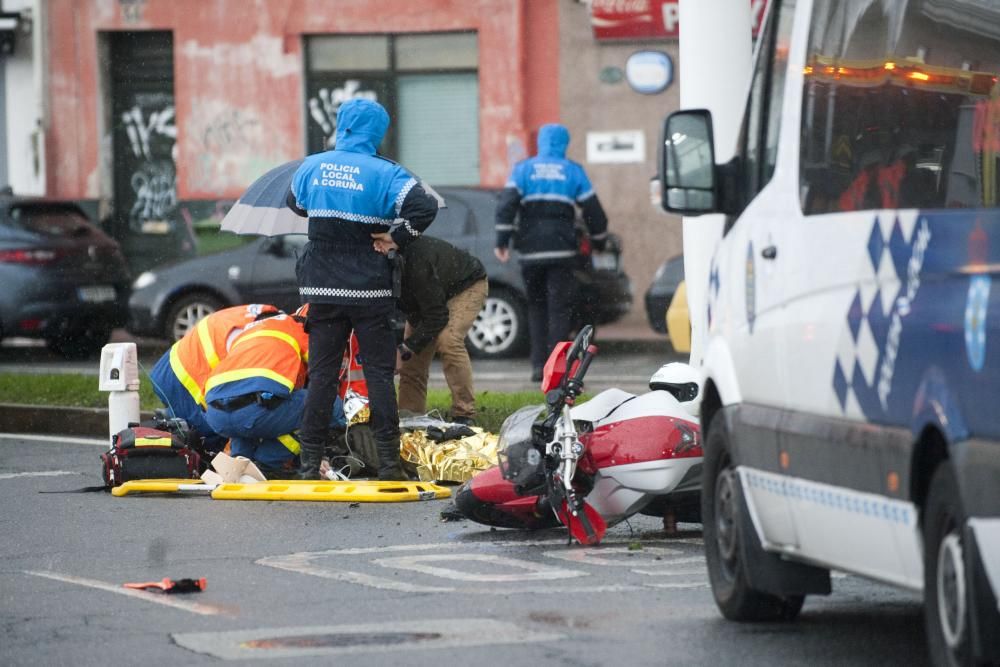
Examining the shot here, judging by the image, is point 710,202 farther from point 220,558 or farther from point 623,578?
point 220,558

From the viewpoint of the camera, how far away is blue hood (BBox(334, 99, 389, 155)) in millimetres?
10133

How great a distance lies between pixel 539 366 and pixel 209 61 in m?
10.6

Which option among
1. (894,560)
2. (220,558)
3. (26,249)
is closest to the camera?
(894,560)

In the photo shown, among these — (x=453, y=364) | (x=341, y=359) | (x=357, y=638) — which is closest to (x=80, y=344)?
(x=453, y=364)

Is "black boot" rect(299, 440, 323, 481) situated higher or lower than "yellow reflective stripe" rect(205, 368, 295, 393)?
lower

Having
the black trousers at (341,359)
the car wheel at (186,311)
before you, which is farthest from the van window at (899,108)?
the car wheel at (186,311)

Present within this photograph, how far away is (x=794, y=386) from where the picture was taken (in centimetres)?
550

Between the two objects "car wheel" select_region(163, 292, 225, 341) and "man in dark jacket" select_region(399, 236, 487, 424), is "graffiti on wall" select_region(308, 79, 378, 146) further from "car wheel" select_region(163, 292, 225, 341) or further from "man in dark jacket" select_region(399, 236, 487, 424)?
"man in dark jacket" select_region(399, 236, 487, 424)

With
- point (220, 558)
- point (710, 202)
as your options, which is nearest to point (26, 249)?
point (220, 558)

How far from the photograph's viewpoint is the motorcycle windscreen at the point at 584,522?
26.4ft

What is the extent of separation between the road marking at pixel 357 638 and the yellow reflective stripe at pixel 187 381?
14.3 ft

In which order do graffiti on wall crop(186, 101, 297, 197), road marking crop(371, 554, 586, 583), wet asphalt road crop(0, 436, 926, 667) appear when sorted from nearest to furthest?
wet asphalt road crop(0, 436, 926, 667) < road marking crop(371, 554, 586, 583) < graffiti on wall crop(186, 101, 297, 197)

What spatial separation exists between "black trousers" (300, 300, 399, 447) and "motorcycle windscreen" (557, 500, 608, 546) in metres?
2.31

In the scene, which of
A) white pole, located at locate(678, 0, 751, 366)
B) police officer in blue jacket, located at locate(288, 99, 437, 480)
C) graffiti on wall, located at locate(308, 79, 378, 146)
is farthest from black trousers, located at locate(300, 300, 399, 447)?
graffiti on wall, located at locate(308, 79, 378, 146)
